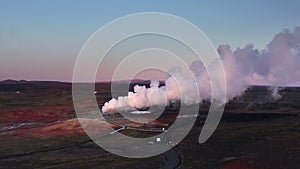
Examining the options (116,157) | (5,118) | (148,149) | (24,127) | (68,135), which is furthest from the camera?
(5,118)

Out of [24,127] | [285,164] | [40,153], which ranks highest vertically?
[24,127]

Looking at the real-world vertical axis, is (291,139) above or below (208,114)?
below

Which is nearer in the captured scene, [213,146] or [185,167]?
[185,167]

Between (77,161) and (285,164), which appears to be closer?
(285,164)

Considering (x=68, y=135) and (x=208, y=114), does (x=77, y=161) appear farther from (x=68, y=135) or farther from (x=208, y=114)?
(x=208, y=114)

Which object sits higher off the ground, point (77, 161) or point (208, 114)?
point (208, 114)

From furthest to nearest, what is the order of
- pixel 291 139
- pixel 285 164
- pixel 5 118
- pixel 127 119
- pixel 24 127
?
pixel 5 118 → pixel 127 119 → pixel 24 127 → pixel 291 139 → pixel 285 164

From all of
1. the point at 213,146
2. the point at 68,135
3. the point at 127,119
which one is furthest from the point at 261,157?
the point at 127,119

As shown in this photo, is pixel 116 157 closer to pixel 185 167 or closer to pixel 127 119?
pixel 185 167

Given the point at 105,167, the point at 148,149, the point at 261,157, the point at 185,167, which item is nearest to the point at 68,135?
the point at 148,149
